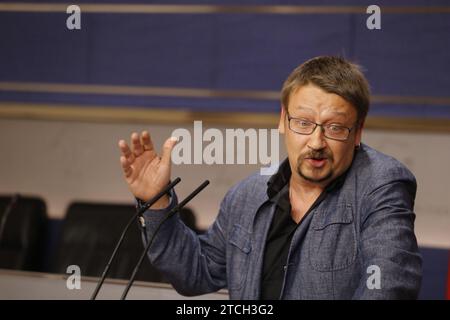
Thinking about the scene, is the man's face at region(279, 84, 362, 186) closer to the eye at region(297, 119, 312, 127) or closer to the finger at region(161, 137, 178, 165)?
the eye at region(297, 119, 312, 127)

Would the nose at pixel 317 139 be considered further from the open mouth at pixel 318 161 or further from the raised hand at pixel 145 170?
the raised hand at pixel 145 170

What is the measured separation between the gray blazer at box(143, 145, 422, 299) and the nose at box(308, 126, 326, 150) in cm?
13

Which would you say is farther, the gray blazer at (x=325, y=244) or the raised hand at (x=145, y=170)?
the raised hand at (x=145, y=170)

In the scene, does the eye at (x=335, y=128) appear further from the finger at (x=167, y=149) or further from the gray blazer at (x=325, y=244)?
the finger at (x=167, y=149)

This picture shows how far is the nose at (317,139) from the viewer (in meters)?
1.63

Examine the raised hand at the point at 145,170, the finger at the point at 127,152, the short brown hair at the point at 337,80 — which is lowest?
the raised hand at the point at 145,170

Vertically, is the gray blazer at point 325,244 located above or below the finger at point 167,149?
below

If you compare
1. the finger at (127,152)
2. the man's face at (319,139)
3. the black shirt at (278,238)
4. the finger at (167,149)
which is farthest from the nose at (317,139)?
the finger at (127,152)

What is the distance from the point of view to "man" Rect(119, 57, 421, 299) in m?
1.57

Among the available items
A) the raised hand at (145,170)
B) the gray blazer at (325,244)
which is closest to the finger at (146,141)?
the raised hand at (145,170)

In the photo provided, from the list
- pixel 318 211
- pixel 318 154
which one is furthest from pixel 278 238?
pixel 318 154

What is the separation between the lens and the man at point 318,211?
1.57 metres

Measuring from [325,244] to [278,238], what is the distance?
147mm

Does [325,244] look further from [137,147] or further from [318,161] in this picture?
[137,147]
